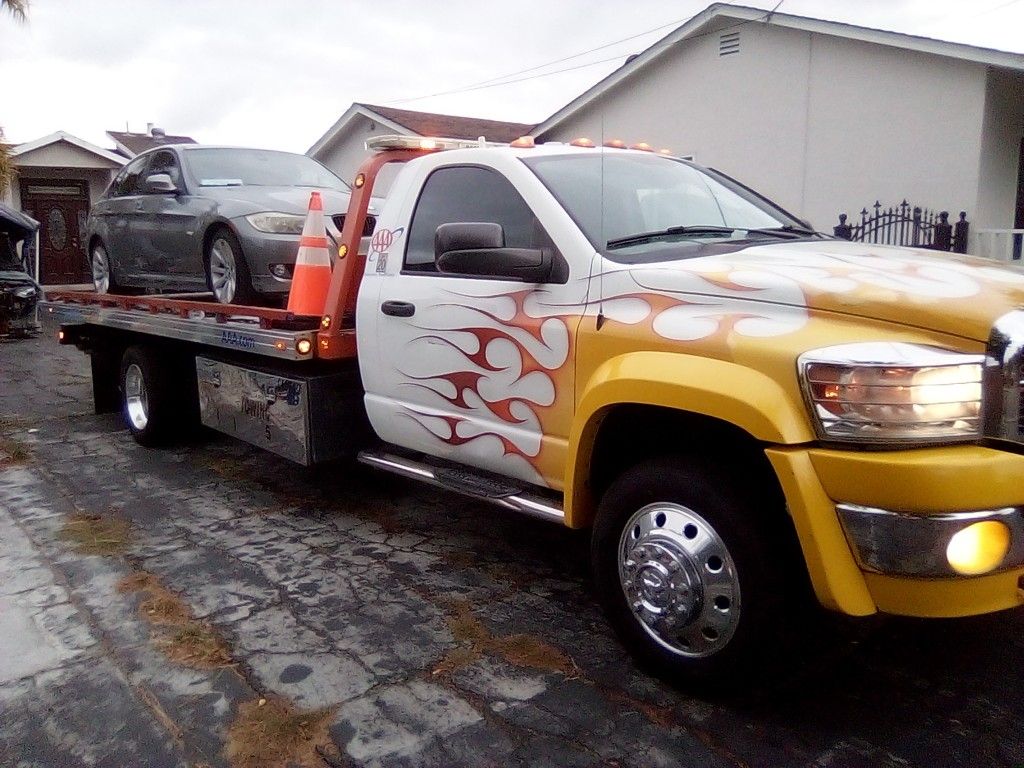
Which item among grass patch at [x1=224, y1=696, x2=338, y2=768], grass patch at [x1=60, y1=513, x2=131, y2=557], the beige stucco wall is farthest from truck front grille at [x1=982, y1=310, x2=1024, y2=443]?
the beige stucco wall

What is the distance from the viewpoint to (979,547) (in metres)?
2.46

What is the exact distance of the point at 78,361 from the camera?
41.2 ft

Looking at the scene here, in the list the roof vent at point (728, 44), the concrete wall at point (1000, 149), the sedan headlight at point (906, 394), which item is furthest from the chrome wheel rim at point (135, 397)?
the roof vent at point (728, 44)

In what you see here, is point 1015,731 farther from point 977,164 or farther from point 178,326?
point 977,164

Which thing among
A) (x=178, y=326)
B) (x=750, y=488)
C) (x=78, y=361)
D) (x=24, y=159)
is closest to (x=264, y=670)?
(x=750, y=488)

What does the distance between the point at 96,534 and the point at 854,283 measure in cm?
423

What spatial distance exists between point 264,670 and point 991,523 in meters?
2.57

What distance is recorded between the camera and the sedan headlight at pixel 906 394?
2471 millimetres

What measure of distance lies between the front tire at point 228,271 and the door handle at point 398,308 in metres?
2.25

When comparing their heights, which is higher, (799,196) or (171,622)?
(799,196)

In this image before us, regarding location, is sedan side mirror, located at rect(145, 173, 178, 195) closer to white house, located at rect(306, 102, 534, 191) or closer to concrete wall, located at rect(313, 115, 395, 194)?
white house, located at rect(306, 102, 534, 191)

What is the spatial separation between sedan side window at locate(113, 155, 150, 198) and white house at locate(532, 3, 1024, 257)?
4.61 m

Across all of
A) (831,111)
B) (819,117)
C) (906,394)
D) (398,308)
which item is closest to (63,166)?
(819,117)

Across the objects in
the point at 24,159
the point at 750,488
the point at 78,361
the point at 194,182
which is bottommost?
the point at 78,361
